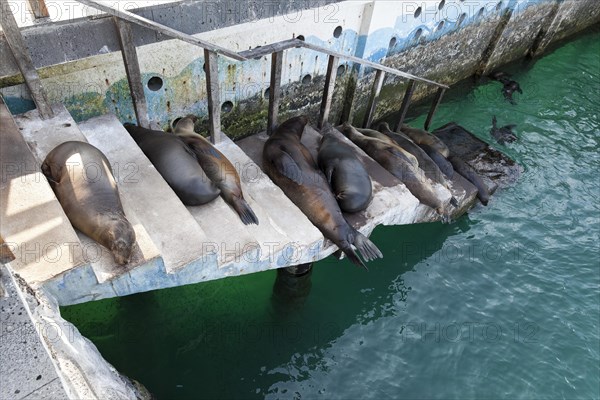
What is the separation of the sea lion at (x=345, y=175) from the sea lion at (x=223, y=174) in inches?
46.7

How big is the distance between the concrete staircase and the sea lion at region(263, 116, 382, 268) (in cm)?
16

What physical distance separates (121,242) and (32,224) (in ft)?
2.04

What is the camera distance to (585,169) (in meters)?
8.37

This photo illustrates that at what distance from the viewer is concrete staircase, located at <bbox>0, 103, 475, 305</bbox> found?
3219 millimetres

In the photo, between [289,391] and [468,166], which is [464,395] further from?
[468,166]

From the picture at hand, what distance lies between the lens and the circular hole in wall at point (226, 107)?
6643mm

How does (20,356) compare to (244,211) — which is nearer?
(20,356)

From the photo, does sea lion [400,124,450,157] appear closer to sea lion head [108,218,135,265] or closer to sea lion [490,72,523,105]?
sea lion [490,72,523,105]

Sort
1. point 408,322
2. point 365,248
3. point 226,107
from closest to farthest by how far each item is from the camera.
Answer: point 365,248 < point 408,322 < point 226,107

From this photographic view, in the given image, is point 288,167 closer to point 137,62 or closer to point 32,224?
point 137,62

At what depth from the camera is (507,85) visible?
10492mm

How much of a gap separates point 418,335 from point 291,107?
12.9ft

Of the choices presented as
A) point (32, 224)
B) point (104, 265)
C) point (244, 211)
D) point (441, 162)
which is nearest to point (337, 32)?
point (441, 162)

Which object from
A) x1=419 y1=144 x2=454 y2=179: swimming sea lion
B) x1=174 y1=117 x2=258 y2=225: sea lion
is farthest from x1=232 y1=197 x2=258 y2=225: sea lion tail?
x1=419 y1=144 x2=454 y2=179: swimming sea lion
